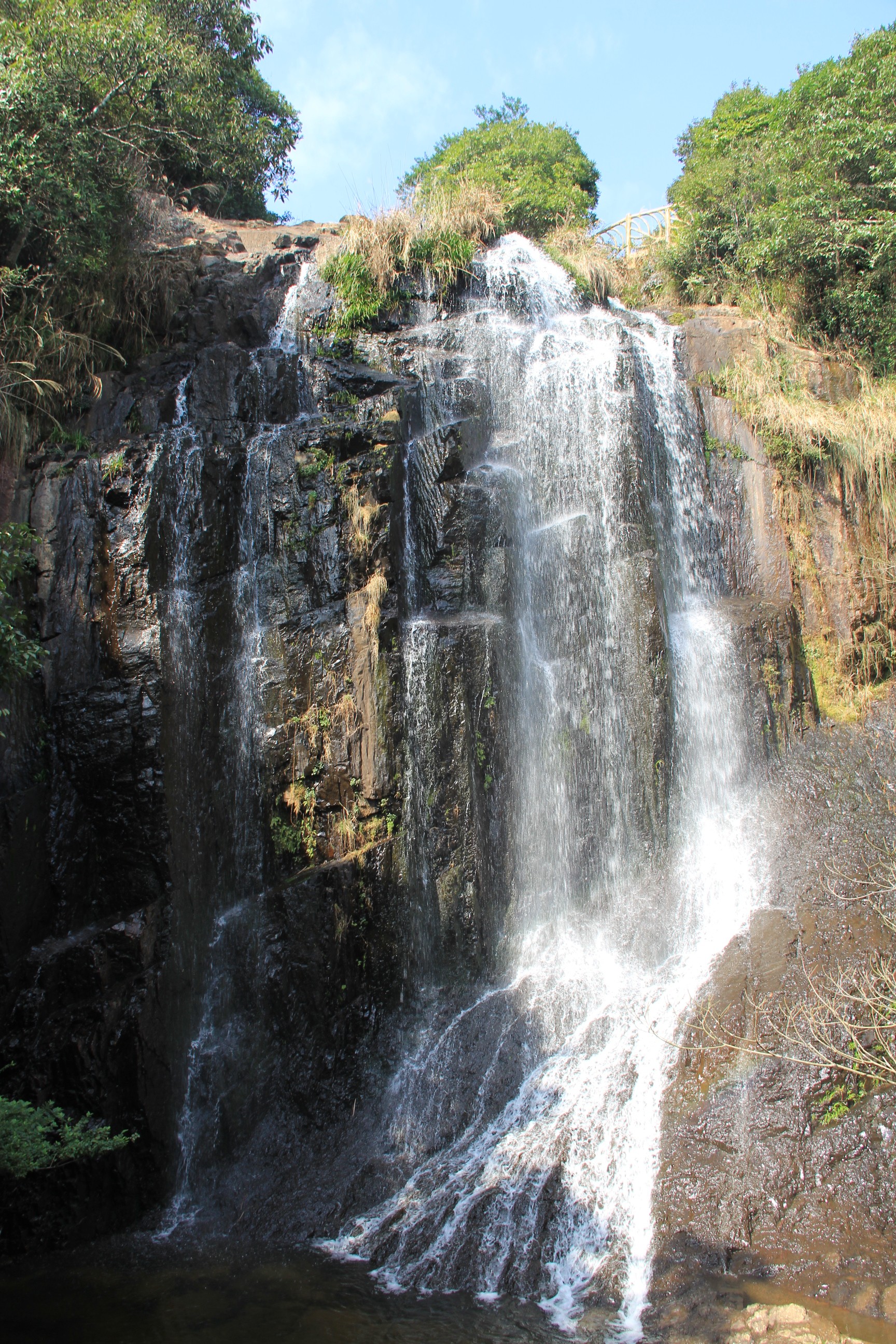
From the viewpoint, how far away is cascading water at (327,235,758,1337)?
7547 mm

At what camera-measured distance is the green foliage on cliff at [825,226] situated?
1498 centimetres

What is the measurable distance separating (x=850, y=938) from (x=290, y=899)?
608 cm

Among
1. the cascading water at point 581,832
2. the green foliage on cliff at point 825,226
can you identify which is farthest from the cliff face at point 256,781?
the green foliage on cliff at point 825,226

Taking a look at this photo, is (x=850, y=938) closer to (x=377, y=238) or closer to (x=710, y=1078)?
(x=710, y=1078)

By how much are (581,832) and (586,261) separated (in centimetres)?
1165

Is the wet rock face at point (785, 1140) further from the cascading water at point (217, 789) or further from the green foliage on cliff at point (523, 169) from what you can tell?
the green foliage on cliff at point (523, 169)

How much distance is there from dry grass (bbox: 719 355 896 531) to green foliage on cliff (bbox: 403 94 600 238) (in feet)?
25.2

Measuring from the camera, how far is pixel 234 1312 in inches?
263

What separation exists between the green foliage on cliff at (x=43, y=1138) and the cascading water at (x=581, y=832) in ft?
7.99

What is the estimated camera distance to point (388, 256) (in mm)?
15102

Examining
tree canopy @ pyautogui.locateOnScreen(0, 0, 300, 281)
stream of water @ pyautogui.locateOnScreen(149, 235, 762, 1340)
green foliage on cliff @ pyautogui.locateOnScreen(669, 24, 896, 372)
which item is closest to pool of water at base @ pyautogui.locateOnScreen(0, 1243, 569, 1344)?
stream of water @ pyautogui.locateOnScreen(149, 235, 762, 1340)

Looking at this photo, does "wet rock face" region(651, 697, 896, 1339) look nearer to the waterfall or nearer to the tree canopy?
the waterfall

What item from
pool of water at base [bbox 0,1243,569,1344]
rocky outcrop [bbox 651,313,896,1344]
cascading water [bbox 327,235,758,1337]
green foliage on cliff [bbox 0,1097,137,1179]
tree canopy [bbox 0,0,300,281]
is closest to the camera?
pool of water at base [bbox 0,1243,569,1344]

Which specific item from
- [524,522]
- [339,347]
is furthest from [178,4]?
[524,522]
